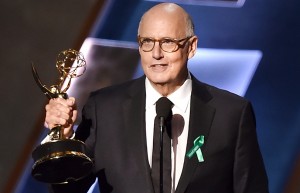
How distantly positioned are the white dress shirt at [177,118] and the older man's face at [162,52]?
2.8 inches

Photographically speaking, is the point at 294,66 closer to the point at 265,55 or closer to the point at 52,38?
the point at 265,55

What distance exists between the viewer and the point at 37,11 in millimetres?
2971

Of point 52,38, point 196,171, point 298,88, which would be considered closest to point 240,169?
point 196,171

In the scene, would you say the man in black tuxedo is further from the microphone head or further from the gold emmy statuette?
the microphone head

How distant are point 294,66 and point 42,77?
3.13 feet

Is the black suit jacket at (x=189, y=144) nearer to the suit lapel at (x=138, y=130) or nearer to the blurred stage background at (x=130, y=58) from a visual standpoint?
the suit lapel at (x=138, y=130)

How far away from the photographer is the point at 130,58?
2.83 m

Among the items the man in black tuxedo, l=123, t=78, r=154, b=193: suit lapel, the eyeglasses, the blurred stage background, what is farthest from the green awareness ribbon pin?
the blurred stage background

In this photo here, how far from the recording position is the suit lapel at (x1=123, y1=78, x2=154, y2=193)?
170cm

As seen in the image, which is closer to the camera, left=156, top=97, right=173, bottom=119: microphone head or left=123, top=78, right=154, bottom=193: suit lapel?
left=156, top=97, right=173, bottom=119: microphone head

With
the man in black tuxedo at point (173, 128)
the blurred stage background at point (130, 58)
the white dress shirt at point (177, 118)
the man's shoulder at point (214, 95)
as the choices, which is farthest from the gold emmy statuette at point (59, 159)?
the blurred stage background at point (130, 58)

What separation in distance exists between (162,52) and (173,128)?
0.65ft

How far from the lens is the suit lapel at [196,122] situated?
1.70 m

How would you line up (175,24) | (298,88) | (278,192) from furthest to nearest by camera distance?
(298,88) < (278,192) < (175,24)
